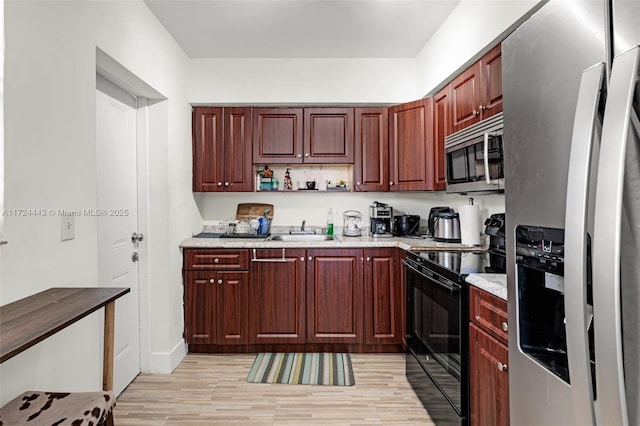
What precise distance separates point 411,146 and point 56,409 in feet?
9.24

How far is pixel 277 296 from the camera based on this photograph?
298cm

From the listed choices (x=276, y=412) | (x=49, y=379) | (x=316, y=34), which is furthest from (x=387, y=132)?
(x=49, y=379)

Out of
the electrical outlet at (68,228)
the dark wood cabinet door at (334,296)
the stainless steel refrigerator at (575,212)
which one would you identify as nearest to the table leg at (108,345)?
the electrical outlet at (68,228)

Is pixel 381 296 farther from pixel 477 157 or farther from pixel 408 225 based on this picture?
pixel 477 157

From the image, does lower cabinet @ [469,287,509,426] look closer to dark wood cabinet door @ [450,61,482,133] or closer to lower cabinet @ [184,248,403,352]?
dark wood cabinet door @ [450,61,482,133]

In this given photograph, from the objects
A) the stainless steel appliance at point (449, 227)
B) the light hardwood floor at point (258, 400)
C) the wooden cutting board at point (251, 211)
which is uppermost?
the wooden cutting board at point (251, 211)

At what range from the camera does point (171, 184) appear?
2830 mm

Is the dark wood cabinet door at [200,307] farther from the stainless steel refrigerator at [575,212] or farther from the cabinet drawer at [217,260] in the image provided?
the stainless steel refrigerator at [575,212]

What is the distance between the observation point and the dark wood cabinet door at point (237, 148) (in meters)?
3.30

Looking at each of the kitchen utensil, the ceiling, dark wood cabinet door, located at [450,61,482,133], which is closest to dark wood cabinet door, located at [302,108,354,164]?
the ceiling

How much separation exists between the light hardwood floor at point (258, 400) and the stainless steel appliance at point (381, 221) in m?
1.14

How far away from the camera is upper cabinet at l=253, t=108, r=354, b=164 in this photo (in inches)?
130

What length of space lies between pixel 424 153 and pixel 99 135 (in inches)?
93.3

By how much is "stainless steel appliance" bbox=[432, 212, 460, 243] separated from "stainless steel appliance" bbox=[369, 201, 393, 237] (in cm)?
61
